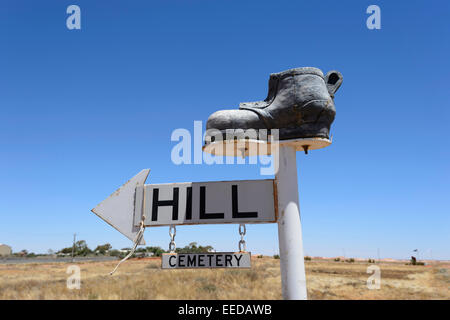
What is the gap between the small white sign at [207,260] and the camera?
381 centimetres

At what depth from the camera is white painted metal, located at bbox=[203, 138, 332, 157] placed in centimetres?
393

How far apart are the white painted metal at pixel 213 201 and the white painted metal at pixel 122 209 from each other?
0.10m

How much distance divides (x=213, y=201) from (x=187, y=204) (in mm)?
398

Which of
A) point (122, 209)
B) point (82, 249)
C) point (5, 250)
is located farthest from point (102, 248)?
point (122, 209)

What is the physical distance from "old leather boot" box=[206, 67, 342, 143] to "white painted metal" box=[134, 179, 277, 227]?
75cm

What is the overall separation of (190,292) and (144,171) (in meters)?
3.49

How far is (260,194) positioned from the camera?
4.09 meters

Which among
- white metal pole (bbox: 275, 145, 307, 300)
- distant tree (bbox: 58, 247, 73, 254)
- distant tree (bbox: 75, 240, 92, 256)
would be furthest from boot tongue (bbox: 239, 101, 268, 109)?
distant tree (bbox: 58, 247, 73, 254)

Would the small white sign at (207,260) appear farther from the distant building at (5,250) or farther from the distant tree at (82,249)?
the distant building at (5,250)

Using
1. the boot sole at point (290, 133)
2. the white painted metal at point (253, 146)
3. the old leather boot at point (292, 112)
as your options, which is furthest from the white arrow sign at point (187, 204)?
the old leather boot at point (292, 112)

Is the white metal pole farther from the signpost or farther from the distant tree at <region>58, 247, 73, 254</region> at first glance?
the distant tree at <region>58, 247, 73, 254</region>

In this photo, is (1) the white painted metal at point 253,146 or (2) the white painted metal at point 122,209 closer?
(1) the white painted metal at point 253,146

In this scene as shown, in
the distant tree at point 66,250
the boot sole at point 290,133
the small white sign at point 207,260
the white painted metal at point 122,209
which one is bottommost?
the distant tree at point 66,250
